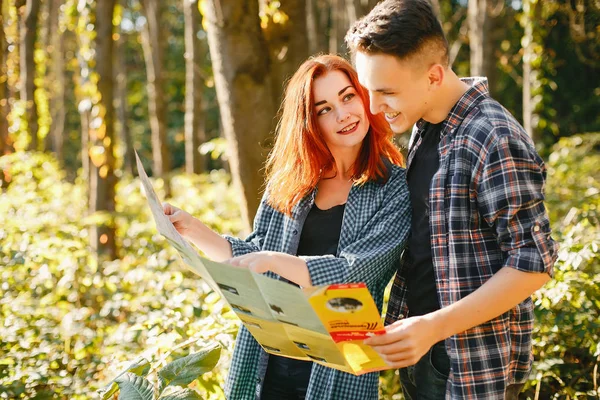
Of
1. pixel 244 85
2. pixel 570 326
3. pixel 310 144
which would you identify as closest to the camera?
pixel 310 144

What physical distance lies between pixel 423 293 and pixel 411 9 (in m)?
0.88

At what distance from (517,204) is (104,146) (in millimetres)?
5338

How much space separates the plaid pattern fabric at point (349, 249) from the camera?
1965 millimetres

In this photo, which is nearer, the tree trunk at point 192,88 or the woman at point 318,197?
the woman at point 318,197

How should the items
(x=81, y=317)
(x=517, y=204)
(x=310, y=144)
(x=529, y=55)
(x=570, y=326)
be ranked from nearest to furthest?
(x=517, y=204), (x=310, y=144), (x=570, y=326), (x=81, y=317), (x=529, y=55)

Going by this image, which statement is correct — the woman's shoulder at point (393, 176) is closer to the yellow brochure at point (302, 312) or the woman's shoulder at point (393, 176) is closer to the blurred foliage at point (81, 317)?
the yellow brochure at point (302, 312)

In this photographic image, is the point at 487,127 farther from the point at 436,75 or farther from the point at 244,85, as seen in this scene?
the point at 244,85

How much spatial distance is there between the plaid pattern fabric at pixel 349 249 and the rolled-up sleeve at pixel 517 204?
39cm

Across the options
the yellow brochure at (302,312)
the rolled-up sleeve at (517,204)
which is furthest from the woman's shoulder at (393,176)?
the yellow brochure at (302,312)

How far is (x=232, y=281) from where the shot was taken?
5.47ft

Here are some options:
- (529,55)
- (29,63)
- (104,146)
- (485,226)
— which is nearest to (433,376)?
(485,226)

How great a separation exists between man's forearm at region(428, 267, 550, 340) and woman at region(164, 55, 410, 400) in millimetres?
486

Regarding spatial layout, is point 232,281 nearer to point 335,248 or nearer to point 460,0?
point 335,248

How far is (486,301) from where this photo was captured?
164 cm
